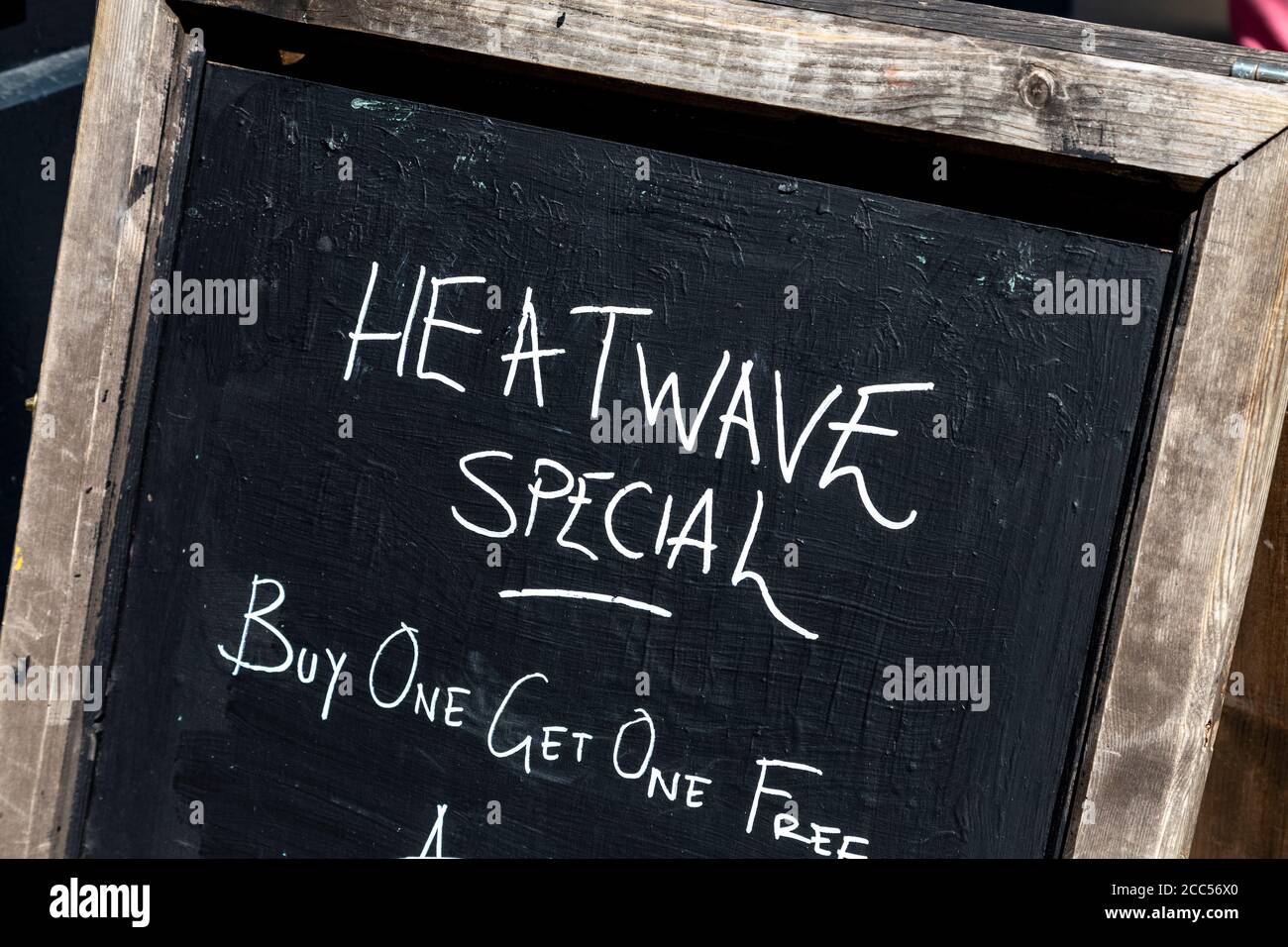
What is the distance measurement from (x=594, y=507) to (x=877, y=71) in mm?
573

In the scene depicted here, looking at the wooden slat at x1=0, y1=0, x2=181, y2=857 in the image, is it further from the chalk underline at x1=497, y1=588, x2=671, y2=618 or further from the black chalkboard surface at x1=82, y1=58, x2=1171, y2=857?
the chalk underline at x1=497, y1=588, x2=671, y2=618

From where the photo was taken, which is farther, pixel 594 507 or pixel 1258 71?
pixel 594 507

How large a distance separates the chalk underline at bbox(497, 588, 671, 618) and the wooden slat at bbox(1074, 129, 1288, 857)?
0.50 metres

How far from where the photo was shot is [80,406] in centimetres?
134

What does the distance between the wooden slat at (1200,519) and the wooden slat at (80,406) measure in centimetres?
122

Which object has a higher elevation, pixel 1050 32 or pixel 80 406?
pixel 1050 32

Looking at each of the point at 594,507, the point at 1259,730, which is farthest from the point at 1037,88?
the point at 1259,730

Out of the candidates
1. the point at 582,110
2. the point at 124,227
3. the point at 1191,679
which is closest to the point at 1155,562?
the point at 1191,679

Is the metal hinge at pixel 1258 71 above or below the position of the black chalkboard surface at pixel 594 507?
above

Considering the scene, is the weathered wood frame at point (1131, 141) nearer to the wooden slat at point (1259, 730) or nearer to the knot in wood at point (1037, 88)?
the knot in wood at point (1037, 88)

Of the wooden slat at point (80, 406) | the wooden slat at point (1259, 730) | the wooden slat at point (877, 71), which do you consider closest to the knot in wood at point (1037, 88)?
the wooden slat at point (877, 71)

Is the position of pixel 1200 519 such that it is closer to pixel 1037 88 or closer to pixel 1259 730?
pixel 1037 88

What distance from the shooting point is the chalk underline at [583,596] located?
1.25 m
